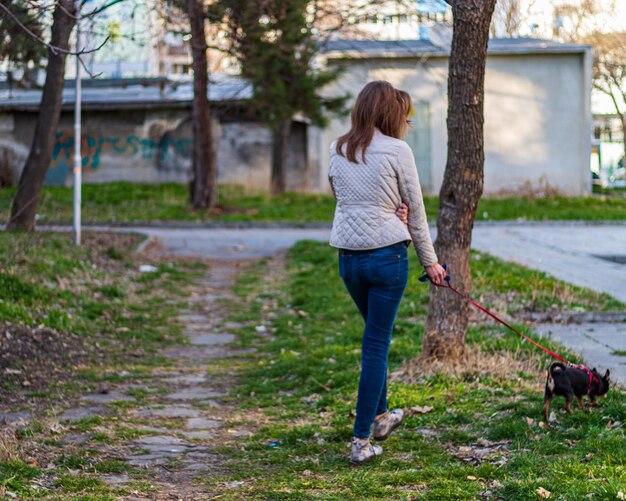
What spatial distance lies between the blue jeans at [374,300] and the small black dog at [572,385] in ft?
3.18

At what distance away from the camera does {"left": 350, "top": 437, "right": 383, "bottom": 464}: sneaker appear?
5305mm

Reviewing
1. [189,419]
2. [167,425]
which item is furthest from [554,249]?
[167,425]

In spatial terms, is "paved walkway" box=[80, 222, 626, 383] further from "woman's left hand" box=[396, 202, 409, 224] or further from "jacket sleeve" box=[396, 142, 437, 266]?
"woman's left hand" box=[396, 202, 409, 224]

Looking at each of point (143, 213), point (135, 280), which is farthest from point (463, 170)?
point (143, 213)

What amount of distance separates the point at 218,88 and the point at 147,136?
3.14m

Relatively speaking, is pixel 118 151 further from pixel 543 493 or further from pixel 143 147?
pixel 543 493

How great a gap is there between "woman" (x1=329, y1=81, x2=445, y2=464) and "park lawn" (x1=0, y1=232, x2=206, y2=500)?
1.38 metres

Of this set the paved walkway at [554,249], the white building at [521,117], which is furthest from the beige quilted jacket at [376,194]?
the white building at [521,117]

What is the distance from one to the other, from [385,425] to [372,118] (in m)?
1.74

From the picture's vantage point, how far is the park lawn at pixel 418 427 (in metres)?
4.64

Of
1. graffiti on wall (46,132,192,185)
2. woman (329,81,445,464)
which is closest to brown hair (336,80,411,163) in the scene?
woman (329,81,445,464)

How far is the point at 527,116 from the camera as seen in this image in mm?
31109

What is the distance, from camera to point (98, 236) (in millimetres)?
18188

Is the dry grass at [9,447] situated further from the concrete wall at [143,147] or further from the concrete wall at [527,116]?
the concrete wall at [143,147]
